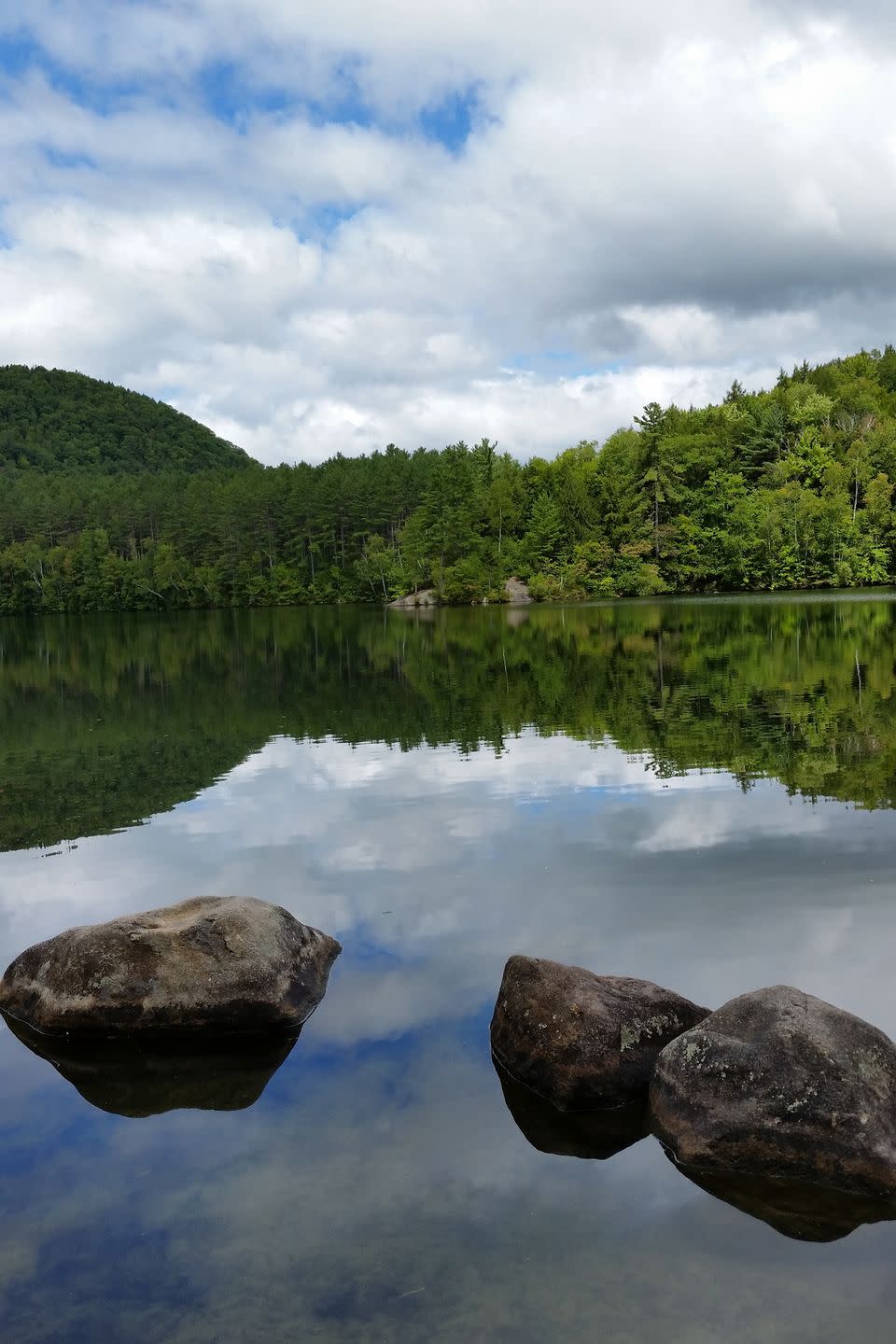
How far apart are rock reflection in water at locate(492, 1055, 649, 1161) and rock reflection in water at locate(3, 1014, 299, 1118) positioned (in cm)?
205

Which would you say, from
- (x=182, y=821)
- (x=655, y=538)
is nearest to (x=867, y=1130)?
(x=182, y=821)

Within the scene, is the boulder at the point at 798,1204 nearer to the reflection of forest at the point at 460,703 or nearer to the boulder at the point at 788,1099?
the boulder at the point at 788,1099

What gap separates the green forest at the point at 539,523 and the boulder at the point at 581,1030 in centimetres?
8872

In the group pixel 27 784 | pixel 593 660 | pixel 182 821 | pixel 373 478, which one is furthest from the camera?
pixel 373 478

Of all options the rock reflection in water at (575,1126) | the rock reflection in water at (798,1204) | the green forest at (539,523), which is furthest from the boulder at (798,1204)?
the green forest at (539,523)

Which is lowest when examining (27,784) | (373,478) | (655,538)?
(27,784)

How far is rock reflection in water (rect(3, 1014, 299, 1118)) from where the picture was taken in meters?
7.57

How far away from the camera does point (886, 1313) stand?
4980 millimetres

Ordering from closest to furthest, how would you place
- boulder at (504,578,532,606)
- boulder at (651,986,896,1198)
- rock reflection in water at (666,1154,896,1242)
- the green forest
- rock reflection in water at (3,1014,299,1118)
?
rock reflection in water at (666,1154,896,1242) < boulder at (651,986,896,1198) < rock reflection in water at (3,1014,299,1118) < the green forest < boulder at (504,578,532,606)

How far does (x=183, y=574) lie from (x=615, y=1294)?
134 metres

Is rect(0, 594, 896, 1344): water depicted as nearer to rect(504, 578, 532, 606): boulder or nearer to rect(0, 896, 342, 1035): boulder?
rect(0, 896, 342, 1035): boulder

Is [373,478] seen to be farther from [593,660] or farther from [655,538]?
[593,660]

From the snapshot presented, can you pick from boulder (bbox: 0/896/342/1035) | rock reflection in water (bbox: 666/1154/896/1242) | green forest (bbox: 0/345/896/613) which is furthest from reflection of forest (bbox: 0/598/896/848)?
green forest (bbox: 0/345/896/613)

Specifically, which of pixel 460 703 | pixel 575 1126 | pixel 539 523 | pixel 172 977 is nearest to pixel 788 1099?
pixel 575 1126
